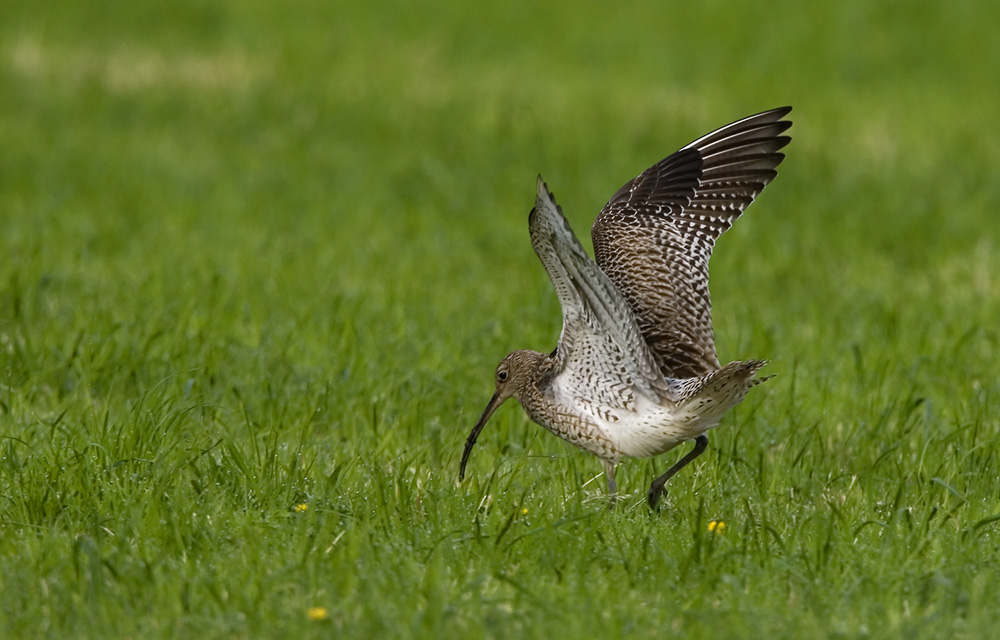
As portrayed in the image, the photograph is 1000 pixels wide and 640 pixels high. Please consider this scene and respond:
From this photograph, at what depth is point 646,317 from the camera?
5.61m

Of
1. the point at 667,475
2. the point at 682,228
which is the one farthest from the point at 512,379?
the point at 682,228

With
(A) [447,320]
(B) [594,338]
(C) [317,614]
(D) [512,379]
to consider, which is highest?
(B) [594,338]

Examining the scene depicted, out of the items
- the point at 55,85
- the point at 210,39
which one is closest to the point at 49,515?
the point at 55,85

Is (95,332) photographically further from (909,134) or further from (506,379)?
(909,134)

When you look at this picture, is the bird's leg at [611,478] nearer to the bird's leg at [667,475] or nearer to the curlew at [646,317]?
the curlew at [646,317]

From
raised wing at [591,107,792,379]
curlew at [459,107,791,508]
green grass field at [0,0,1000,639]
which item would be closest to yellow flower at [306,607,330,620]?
green grass field at [0,0,1000,639]

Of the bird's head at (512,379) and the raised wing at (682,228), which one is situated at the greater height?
the raised wing at (682,228)

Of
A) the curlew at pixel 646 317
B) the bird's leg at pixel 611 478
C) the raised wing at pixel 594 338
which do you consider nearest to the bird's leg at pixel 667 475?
the curlew at pixel 646 317

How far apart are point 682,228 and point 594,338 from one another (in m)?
1.37

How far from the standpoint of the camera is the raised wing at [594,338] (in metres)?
4.66

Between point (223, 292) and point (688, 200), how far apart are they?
281cm

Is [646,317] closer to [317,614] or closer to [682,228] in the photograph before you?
[682,228]

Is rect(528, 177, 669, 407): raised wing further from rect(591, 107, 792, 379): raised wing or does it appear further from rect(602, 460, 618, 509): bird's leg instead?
rect(591, 107, 792, 379): raised wing

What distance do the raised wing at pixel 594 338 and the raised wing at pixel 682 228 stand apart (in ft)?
1.31
